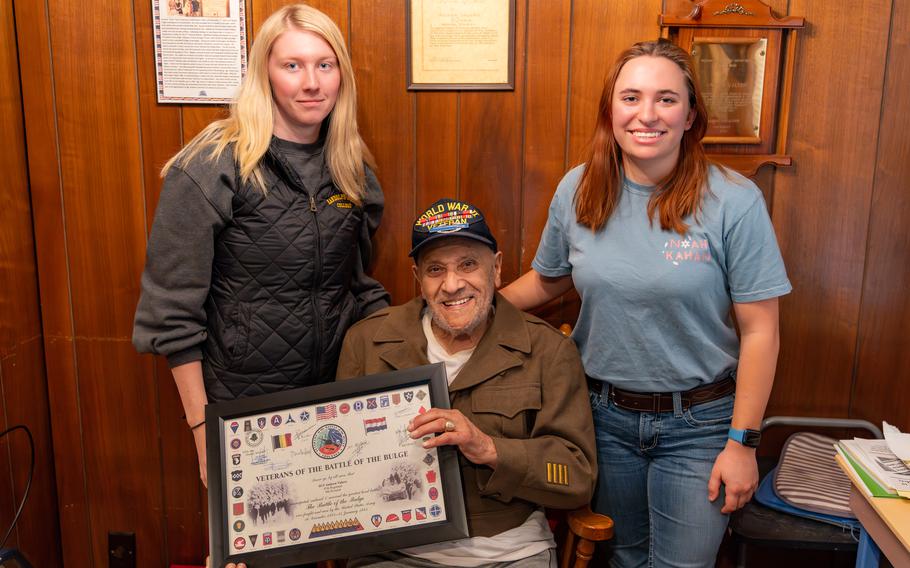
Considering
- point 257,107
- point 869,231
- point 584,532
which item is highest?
point 257,107

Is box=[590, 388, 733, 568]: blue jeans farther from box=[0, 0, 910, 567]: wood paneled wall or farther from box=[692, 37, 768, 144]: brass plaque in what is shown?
box=[692, 37, 768, 144]: brass plaque

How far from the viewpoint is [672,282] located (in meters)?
1.64

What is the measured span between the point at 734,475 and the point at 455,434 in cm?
63

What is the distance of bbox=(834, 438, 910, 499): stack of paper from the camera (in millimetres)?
1502

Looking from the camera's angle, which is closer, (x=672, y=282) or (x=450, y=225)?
(x=672, y=282)

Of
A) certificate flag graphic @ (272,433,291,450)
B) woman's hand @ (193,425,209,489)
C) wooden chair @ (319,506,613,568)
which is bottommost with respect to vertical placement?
wooden chair @ (319,506,613,568)

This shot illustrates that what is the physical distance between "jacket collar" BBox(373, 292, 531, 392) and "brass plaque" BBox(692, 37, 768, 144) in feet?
2.48

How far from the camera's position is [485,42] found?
6.63ft

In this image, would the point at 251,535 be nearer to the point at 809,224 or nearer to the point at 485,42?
the point at 485,42

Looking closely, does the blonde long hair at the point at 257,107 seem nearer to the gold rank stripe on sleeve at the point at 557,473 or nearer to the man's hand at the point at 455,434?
the man's hand at the point at 455,434

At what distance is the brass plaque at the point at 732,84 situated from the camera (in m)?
1.95

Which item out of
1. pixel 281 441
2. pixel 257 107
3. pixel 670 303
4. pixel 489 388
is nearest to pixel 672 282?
pixel 670 303

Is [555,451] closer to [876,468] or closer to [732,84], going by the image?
[876,468]

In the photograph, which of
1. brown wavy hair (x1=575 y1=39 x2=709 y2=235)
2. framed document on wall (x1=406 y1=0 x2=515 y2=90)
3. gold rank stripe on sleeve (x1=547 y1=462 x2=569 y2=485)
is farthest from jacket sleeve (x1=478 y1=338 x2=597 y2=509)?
framed document on wall (x1=406 y1=0 x2=515 y2=90)
